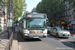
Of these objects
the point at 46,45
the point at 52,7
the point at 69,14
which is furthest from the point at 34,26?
the point at 69,14

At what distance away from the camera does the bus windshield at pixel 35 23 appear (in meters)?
11.6

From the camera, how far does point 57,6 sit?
46.2 metres

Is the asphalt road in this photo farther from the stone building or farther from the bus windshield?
the stone building

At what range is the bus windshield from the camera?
1165 cm

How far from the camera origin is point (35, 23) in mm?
11711

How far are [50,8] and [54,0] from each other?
3557 mm

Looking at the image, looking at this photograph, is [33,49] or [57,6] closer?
[33,49]

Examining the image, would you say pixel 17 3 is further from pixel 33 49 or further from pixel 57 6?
pixel 33 49

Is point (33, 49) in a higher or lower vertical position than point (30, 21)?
lower

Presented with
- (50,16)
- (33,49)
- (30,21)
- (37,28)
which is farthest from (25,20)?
(50,16)

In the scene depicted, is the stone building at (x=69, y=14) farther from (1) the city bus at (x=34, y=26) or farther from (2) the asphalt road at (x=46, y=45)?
(2) the asphalt road at (x=46, y=45)

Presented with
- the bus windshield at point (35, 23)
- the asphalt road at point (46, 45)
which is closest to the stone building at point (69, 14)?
the bus windshield at point (35, 23)

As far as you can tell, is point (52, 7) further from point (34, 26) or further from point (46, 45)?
point (46, 45)

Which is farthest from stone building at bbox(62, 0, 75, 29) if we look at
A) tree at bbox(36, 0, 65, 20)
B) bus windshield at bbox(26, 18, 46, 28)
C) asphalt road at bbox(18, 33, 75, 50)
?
asphalt road at bbox(18, 33, 75, 50)
